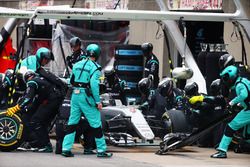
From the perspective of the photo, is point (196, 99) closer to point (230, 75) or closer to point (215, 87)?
point (215, 87)

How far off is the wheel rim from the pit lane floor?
301mm

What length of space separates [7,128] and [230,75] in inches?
158

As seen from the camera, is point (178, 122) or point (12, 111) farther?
point (178, 122)

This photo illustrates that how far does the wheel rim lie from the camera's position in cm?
1530

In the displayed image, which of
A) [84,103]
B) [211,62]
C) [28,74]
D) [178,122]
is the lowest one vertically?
[178,122]

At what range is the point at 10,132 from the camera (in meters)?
15.3

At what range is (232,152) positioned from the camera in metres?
16.5

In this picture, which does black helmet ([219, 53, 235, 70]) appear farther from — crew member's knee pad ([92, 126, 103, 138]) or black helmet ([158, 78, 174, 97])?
crew member's knee pad ([92, 126, 103, 138])

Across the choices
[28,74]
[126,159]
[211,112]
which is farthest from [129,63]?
[126,159]

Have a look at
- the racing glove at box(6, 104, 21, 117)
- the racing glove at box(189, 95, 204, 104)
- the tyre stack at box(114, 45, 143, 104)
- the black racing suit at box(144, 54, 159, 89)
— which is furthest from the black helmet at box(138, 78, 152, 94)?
the tyre stack at box(114, 45, 143, 104)

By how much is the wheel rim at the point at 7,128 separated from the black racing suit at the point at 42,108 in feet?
0.89

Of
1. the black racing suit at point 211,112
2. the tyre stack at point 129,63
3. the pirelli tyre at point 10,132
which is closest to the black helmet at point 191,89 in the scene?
the black racing suit at point 211,112

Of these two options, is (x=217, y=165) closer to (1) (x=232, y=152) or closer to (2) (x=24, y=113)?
(1) (x=232, y=152)

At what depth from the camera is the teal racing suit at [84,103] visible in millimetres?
14734
